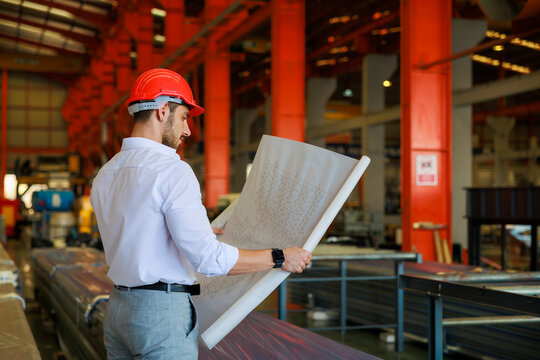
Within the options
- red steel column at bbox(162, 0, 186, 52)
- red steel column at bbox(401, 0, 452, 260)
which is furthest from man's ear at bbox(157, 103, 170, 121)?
red steel column at bbox(162, 0, 186, 52)

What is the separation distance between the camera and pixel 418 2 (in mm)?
9203

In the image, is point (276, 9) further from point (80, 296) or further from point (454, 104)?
point (80, 296)

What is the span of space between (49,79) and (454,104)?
28078 millimetres

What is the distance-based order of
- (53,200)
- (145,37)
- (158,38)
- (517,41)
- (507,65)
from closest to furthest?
(53,200), (517,41), (145,37), (507,65), (158,38)

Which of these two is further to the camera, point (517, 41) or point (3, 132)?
point (3, 132)

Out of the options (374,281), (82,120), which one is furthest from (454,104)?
(82,120)

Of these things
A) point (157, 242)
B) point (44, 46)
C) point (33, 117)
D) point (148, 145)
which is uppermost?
point (44, 46)

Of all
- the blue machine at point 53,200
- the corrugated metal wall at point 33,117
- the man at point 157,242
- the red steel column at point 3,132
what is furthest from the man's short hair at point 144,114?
the corrugated metal wall at point 33,117

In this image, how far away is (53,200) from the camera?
49.2 feet

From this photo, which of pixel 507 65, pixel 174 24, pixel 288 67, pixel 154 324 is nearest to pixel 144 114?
pixel 154 324

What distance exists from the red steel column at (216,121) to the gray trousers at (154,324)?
41.4 ft

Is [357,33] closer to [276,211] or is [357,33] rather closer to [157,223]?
[276,211]

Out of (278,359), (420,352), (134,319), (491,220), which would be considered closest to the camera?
(134,319)

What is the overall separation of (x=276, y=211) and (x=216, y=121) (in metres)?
12.6
